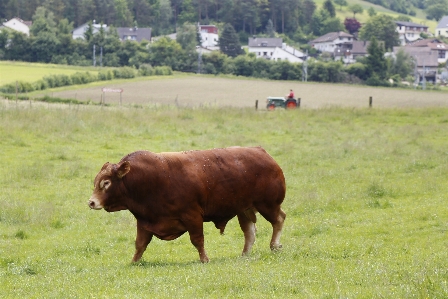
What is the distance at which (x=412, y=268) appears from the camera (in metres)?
10.0

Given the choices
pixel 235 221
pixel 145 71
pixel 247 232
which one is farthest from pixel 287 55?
pixel 247 232

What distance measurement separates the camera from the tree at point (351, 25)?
192375mm

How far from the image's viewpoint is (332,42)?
170125 mm

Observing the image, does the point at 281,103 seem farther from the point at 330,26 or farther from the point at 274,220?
the point at 330,26

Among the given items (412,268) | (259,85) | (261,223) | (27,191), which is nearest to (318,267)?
(412,268)

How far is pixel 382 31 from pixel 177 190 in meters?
161

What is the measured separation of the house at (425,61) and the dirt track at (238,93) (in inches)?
1829

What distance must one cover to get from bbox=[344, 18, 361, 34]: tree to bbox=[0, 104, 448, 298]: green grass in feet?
528

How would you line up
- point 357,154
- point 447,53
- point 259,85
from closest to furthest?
point 357,154, point 259,85, point 447,53

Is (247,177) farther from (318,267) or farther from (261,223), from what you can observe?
(261,223)

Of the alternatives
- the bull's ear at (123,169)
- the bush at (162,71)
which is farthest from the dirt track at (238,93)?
the bull's ear at (123,169)

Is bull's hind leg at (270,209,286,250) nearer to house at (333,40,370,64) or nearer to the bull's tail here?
the bull's tail

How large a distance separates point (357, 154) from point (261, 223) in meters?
11.3

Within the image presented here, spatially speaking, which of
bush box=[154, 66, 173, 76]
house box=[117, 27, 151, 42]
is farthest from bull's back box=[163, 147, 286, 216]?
house box=[117, 27, 151, 42]
